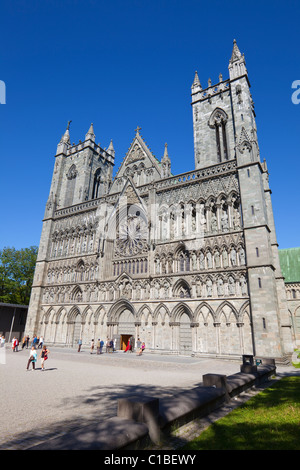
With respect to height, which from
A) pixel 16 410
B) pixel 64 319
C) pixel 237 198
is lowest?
pixel 16 410

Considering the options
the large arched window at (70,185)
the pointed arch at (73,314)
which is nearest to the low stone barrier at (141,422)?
the pointed arch at (73,314)

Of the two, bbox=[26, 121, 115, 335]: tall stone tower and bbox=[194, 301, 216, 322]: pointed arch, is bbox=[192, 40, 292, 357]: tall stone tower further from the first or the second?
bbox=[26, 121, 115, 335]: tall stone tower

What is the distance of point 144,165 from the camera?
1383 inches

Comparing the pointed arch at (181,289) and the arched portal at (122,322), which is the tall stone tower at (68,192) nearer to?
the arched portal at (122,322)

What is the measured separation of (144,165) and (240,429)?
105ft

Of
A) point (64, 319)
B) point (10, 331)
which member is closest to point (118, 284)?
point (64, 319)

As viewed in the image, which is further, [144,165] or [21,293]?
[21,293]

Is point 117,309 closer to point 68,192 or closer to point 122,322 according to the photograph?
point 122,322

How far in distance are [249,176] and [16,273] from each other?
4121cm

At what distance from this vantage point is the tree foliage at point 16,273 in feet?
154

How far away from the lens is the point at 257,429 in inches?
227

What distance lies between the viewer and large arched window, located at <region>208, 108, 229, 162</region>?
1216 inches

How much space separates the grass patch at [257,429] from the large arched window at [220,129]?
87.6ft
